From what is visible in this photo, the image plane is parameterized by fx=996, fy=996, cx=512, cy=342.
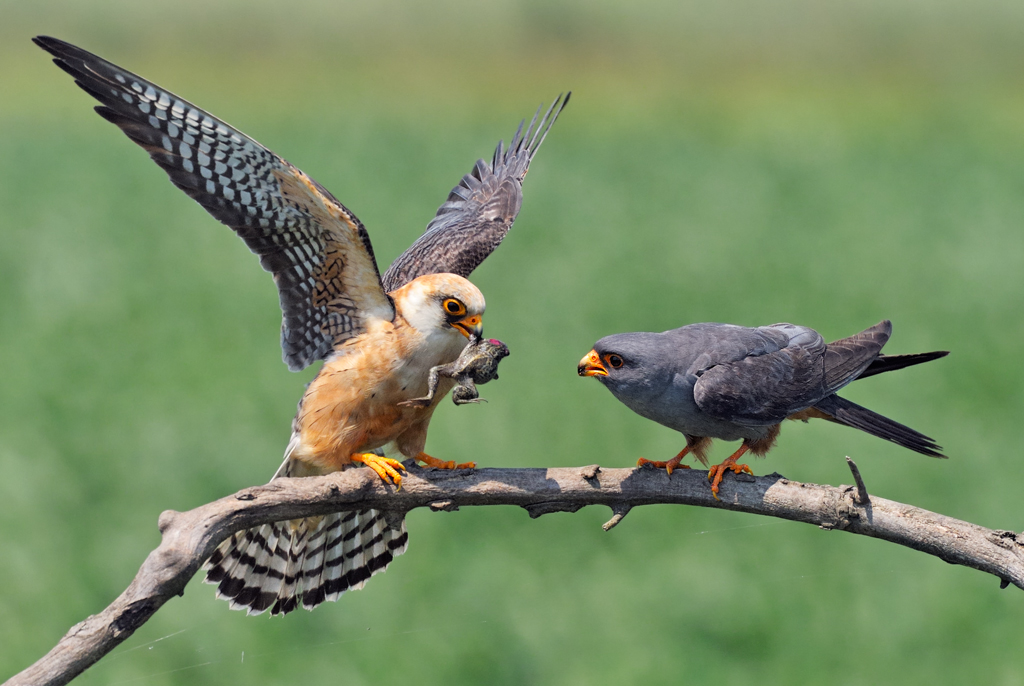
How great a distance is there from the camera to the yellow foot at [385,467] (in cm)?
465

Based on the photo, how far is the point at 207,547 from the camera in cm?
402

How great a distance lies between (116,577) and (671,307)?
705 centimetres

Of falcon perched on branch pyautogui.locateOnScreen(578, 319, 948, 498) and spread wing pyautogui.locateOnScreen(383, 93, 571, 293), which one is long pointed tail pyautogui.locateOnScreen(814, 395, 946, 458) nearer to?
falcon perched on branch pyautogui.locateOnScreen(578, 319, 948, 498)

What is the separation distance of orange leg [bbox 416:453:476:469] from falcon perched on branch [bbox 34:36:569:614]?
0.02 metres

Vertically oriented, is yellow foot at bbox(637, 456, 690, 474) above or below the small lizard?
below

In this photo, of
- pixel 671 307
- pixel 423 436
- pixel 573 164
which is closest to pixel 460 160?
pixel 573 164

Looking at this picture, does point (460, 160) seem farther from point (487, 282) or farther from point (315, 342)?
point (315, 342)

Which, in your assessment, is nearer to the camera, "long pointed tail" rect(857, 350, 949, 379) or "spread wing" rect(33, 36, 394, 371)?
"spread wing" rect(33, 36, 394, 371)

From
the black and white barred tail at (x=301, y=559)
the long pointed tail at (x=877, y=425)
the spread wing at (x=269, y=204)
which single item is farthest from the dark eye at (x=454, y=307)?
the long pointed tail at (x=877, y=425)

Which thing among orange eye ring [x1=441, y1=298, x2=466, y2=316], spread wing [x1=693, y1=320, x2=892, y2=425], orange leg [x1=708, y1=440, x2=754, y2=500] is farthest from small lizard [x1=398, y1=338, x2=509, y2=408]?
orange leg [x1=708, y1=440, x2=754, y2=500]

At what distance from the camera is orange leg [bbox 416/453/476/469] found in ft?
15.7

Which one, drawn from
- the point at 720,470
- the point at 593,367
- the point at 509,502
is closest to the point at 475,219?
the point at 593,367

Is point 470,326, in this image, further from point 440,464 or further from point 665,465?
point 665,465


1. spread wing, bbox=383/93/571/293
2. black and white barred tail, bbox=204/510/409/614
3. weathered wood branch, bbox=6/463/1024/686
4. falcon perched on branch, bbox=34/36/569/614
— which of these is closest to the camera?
weathered wood branch, bbox=6/463/1024/686
